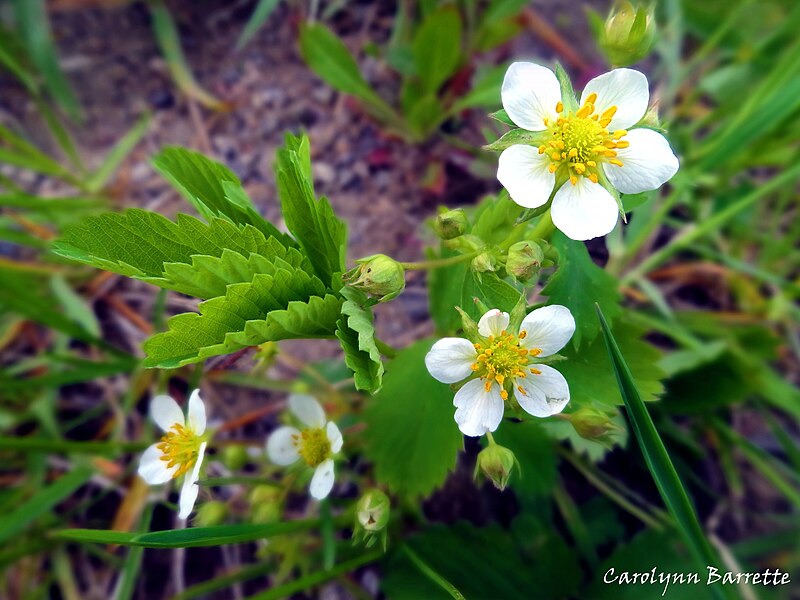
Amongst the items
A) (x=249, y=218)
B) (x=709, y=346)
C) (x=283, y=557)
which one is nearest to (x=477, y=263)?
(x=249, y=218)

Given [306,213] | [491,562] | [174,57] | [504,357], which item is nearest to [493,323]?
[504,357]

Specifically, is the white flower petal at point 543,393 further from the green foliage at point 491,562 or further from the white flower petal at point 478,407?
the green foliage at point 491,562

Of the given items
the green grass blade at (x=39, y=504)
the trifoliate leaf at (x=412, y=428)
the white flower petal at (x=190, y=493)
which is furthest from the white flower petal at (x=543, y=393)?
the green grass blade at (x=39, y=504)

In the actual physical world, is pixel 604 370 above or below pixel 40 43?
below

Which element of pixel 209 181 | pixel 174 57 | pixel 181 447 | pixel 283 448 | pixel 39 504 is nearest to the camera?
pixel 209 181

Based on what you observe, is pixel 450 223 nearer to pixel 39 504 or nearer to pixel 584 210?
pixel 584 210

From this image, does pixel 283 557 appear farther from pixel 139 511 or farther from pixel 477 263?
pixel 477 263

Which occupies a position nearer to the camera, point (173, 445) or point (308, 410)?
point (173, 445)

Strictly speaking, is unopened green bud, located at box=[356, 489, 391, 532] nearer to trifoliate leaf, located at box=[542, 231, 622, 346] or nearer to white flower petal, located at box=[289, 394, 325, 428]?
white flower petal, located at box=[289, 394, 325, 428]
